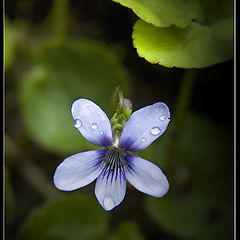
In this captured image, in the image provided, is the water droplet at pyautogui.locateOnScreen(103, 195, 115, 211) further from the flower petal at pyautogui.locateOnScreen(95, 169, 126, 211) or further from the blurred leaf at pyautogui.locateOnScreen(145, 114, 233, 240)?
the blurred leaf at pyautogui.locateOnScreen(145, 114, 233, 240)

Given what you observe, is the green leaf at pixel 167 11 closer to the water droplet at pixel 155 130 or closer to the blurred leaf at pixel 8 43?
the water droplet at pixel 155 130

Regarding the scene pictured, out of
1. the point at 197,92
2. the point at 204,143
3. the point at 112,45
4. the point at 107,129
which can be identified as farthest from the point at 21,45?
the point at 107,129

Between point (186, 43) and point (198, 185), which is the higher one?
point (186, 43)

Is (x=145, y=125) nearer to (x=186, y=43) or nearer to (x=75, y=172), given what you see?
(x=75, y=172)

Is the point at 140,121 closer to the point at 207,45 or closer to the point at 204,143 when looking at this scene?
the point at 207,45

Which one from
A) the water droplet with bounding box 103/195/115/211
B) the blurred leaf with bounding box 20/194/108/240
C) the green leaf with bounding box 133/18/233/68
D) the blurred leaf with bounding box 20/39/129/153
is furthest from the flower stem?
the water droplet with bounding box 103/195/115/211

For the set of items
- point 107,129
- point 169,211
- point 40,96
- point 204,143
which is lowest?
point 169,211

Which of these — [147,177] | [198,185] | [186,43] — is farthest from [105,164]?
[198,185]
